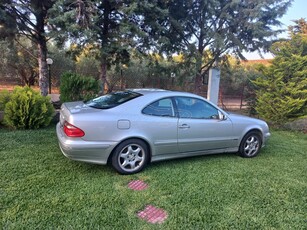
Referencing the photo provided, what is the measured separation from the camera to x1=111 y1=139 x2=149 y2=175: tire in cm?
348

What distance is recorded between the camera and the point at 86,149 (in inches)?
129

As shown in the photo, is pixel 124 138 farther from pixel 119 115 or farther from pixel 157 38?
pixel 157 38

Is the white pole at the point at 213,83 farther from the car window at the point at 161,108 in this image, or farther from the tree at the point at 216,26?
the car window at the point at 161,108

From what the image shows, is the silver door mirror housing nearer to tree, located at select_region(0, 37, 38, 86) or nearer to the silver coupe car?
the silver coupe car

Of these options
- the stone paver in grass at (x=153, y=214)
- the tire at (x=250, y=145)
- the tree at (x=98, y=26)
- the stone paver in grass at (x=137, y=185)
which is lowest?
the stone paver in grass at (x=153, y=214)

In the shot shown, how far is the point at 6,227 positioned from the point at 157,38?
827 cm

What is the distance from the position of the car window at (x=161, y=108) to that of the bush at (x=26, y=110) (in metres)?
3.15

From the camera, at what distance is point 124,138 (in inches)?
136

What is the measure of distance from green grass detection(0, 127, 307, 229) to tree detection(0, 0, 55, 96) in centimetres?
536

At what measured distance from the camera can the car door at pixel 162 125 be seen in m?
3.66

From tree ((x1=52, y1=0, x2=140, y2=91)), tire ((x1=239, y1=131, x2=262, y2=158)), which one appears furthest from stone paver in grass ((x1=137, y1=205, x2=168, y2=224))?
tree ((x1=52, y1=0, x2=140, y2=91))

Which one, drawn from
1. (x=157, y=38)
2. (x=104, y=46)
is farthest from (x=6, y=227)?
(x=157, y=38)

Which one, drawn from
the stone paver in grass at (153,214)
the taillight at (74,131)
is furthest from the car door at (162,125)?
the stone paver in grass at (153,214)

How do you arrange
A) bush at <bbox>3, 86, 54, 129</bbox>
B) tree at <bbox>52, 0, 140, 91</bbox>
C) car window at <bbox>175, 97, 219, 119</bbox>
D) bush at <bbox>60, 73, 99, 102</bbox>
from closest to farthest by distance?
1. car window at <bbox>175, 97, 219, 119</bbox>
2. bush at <bbox>3, 86, 54, 129</bbox>
3. bush at <bbox>60, 73, 99, 102</bbox>
4. tree at <bbox>52, 0, 140, 91</bbox>
